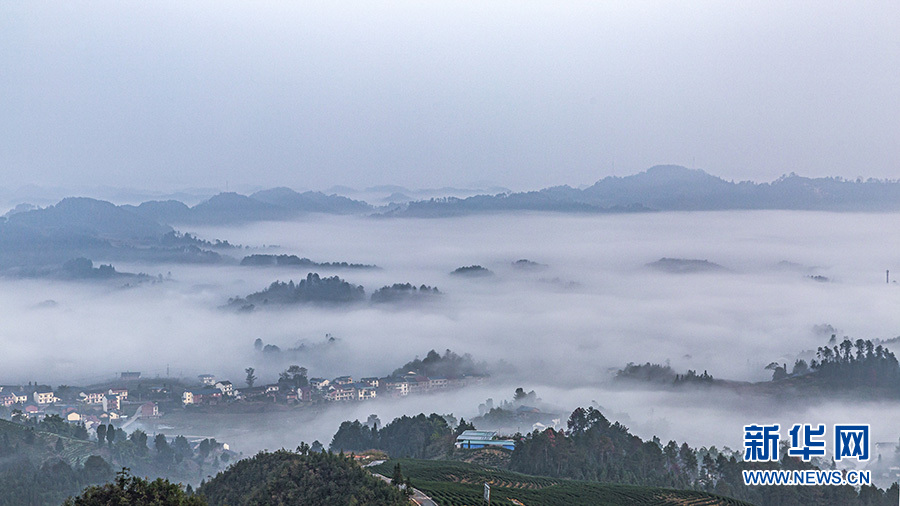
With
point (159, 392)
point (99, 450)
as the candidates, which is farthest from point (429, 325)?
point (99, 450)

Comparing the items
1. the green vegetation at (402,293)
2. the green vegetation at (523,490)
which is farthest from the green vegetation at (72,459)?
the green vegetation at (402,293)

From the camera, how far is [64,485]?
5609 centimetres

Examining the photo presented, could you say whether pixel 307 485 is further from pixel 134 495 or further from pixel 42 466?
pixel 42 466

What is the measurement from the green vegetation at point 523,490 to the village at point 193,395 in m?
55.9

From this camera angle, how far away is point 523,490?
3934 cm

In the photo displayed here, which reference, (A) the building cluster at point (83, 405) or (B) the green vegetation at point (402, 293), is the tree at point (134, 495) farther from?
(B) the green vegetation at point (402, 293)

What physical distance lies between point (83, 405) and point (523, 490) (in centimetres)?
7442

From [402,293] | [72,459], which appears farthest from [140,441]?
[402,293]

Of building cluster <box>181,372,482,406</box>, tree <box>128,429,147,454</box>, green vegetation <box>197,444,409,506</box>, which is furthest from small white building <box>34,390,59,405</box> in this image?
green vegetation <box>197,444,409,506</box>

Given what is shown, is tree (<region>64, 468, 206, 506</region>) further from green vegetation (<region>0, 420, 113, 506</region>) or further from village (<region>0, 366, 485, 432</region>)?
village (<region>0, 366, 485, 432</region>)

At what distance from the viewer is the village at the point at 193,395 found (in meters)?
95.2

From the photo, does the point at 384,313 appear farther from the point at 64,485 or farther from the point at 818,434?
the point at 818,434

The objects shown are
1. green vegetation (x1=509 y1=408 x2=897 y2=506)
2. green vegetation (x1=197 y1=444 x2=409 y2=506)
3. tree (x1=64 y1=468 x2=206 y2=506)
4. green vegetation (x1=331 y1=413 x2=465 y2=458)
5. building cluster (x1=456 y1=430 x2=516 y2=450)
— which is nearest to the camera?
tree (x1=64 y1=468 x2=206 y2=506)

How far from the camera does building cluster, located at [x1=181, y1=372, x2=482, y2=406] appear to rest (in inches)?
3984
